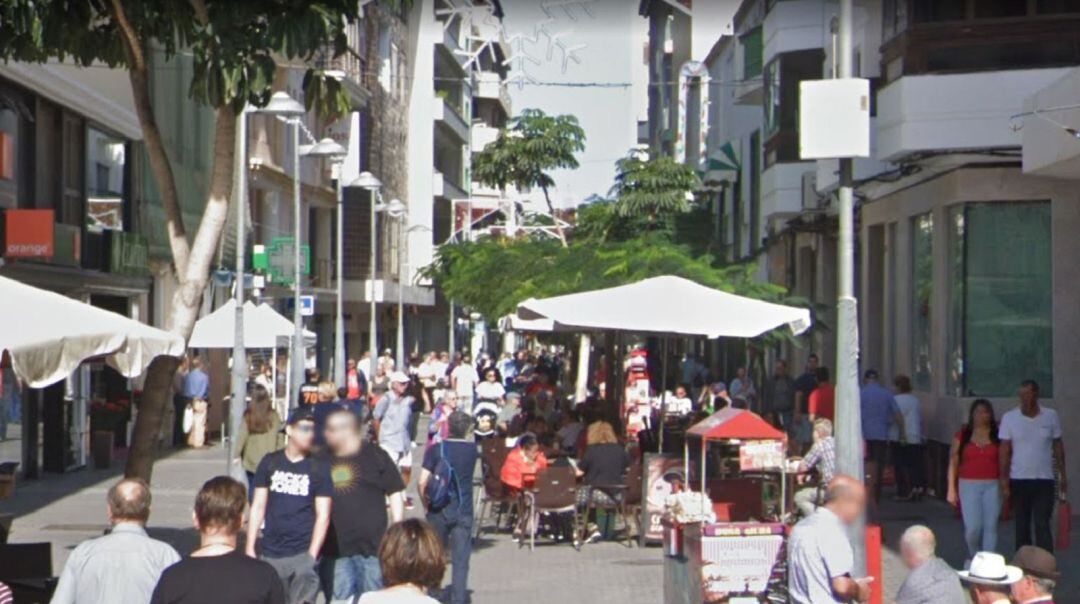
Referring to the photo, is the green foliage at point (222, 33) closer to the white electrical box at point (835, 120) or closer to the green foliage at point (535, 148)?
the white electrical box at point (835, 120)

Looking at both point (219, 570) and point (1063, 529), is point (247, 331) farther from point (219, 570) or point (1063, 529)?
point (219, 570)

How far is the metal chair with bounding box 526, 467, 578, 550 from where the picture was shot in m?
18.7

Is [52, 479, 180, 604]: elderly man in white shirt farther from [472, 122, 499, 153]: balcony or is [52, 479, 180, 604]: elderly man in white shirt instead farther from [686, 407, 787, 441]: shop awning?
[472, 122, 499, 153]: balcony

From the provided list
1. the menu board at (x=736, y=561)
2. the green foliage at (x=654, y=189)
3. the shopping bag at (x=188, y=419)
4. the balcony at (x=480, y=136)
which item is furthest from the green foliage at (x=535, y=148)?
the menu board at (x=736, y=561)

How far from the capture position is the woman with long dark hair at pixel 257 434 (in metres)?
16.6

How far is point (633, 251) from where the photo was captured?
29.0 m

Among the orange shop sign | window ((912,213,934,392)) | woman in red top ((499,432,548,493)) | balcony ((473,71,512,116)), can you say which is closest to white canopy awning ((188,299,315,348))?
the orange shop sign

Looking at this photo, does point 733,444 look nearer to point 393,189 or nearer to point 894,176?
point 894,176

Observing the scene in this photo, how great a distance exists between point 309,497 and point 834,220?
75.4 feet

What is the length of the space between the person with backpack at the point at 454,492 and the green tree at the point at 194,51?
2749mm

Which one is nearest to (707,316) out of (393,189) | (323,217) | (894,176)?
(894,176)

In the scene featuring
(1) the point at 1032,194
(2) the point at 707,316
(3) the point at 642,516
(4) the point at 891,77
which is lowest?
(3) the point at 642,516

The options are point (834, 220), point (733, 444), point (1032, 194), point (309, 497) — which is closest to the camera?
point (309, 497)

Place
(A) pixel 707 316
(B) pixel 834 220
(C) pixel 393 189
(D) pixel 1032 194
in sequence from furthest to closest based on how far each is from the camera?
(C) pixel 393 189 < (B) pixel 834 220 < (D) pixel 1032 194 < (A) pixel 707 316
